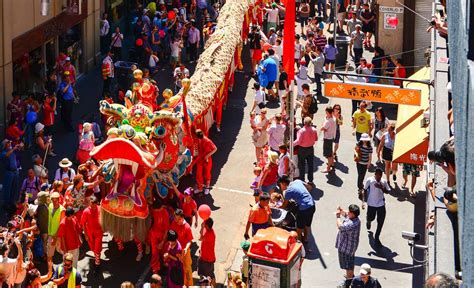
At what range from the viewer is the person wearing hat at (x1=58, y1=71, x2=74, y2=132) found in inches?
909

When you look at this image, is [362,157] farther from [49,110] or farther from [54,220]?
[49,110]

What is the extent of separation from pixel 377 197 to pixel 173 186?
3.57 metres

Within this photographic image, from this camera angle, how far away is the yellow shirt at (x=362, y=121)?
69.5 ft

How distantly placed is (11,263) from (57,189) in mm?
2632

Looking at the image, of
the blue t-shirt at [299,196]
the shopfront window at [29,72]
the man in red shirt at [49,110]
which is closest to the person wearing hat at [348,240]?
the blue t-shirt at [299,196]

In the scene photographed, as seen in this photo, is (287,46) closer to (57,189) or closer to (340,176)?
(340,176)

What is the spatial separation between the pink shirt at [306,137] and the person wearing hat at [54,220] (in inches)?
234

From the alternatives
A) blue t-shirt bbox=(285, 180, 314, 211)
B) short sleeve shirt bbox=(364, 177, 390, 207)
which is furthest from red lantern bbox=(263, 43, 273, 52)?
blue t-shirt bbox=(285, 180, 314, 211)

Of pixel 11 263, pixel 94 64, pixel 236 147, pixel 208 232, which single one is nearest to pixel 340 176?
pixel 236 147

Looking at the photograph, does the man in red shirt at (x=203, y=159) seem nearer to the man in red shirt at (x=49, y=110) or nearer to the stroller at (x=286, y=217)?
the stroller at (x=286, y=217)

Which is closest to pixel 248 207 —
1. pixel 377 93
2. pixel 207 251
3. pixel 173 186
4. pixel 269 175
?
pixel 269 175

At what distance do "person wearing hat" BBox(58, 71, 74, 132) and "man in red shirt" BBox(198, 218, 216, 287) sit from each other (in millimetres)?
8659

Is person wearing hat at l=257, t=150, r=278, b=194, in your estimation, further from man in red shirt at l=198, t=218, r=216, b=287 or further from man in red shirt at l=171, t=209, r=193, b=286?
man in red shirt at l=171, t=209, r=193, b=286

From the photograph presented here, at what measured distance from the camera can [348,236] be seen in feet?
51.1
